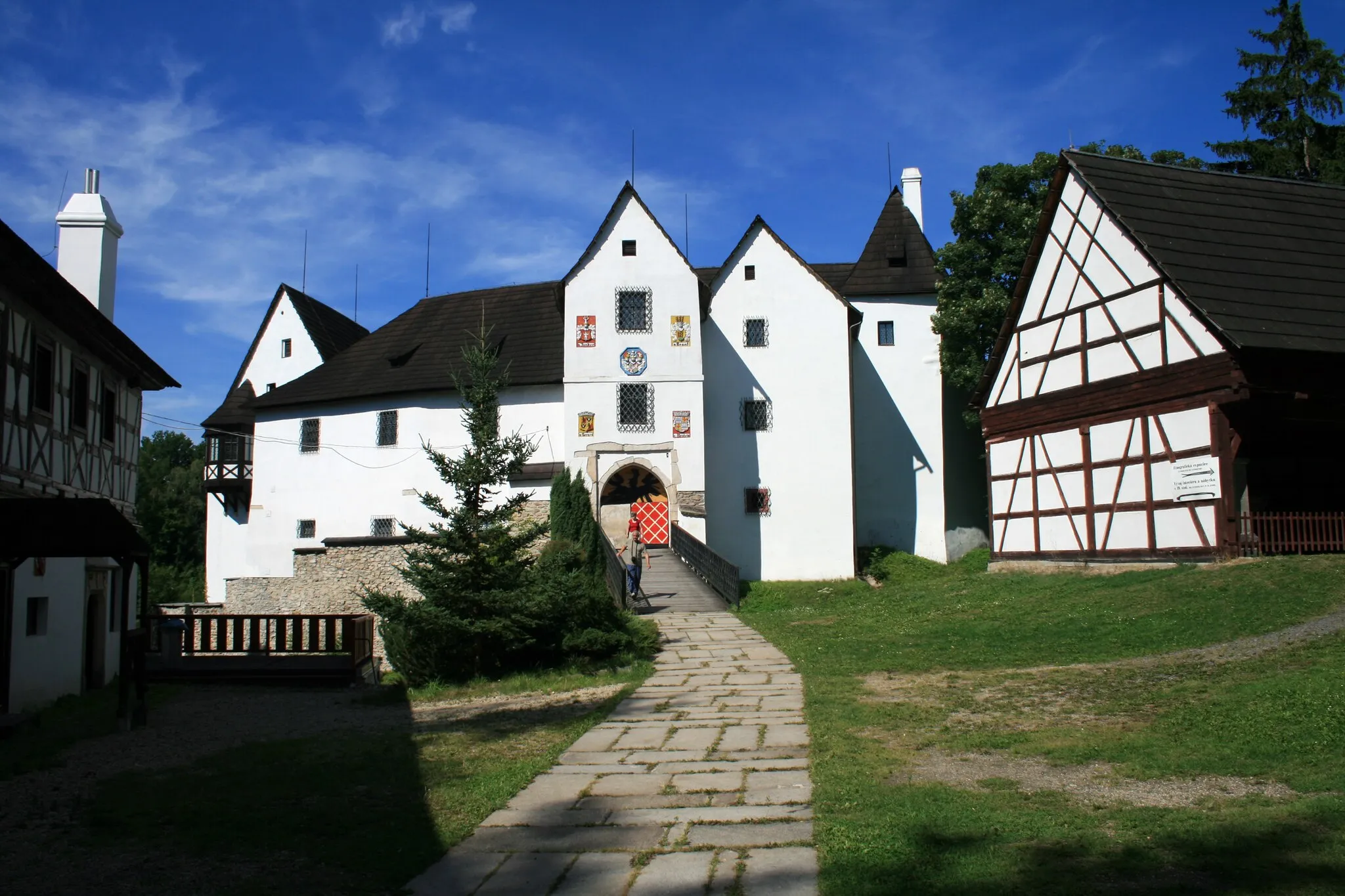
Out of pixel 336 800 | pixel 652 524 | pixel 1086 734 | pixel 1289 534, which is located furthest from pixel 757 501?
pixel 336 800

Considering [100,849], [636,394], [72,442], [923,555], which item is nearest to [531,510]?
[636,394]

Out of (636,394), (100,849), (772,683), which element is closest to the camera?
(100,849)

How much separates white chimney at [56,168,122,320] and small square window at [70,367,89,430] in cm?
418

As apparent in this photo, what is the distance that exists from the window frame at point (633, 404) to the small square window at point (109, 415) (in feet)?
44.9

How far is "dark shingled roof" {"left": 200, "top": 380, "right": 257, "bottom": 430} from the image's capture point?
39.8 m

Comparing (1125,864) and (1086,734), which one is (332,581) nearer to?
(1086,734)

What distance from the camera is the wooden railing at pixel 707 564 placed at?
82.6 feet

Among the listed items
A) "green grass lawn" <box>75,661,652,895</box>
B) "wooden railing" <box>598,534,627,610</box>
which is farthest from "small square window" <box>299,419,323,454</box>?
"green grass lawn" <box>75,661,652,895</box>

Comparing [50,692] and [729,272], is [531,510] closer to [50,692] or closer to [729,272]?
[729,272]

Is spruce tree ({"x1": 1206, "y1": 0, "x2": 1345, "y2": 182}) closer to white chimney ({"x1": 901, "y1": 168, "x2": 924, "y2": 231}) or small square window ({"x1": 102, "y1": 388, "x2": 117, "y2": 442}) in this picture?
white chimney ({"x1": 901, "y1": 168, "x2": 924, "y2": 231})

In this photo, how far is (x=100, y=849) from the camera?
23.1 ft

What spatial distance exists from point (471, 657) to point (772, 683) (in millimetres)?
4593

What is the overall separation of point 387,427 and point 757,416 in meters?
11.8

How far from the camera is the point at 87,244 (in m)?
22.6
